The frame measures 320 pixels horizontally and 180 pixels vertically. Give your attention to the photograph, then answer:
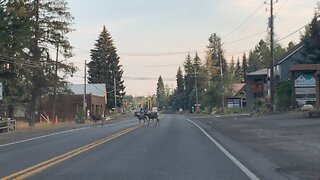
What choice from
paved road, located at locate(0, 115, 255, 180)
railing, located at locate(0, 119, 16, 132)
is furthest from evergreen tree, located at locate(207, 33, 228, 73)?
paved road, located at locate(0, 115, 255, 180)

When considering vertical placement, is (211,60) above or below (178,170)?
above

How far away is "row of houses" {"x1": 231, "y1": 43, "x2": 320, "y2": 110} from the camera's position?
51.9 metres

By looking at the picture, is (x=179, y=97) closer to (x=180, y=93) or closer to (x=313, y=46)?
(x=180, y=93)

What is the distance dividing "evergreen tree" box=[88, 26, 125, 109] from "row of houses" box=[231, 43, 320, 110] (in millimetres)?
24627

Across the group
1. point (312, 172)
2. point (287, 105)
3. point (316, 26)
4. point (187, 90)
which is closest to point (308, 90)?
point (287, 105)

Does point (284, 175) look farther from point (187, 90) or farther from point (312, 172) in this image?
point (187, 90)

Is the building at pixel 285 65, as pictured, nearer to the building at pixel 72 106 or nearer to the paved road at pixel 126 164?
the building at pixel 72 106

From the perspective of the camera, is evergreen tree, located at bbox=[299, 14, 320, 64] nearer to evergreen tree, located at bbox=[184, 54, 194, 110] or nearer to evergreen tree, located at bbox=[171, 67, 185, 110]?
evergreen tree, located at bbox=[184, 54, 194, 110]

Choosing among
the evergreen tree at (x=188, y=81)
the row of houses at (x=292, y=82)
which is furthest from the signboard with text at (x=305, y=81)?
the evergreen tree at (x=188, y=81)

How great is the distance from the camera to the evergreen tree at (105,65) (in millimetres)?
116188

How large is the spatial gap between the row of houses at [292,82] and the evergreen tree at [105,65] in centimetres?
2463

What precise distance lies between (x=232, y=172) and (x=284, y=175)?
1179mm

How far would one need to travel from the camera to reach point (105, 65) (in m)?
117

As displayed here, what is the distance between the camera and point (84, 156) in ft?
55.3
